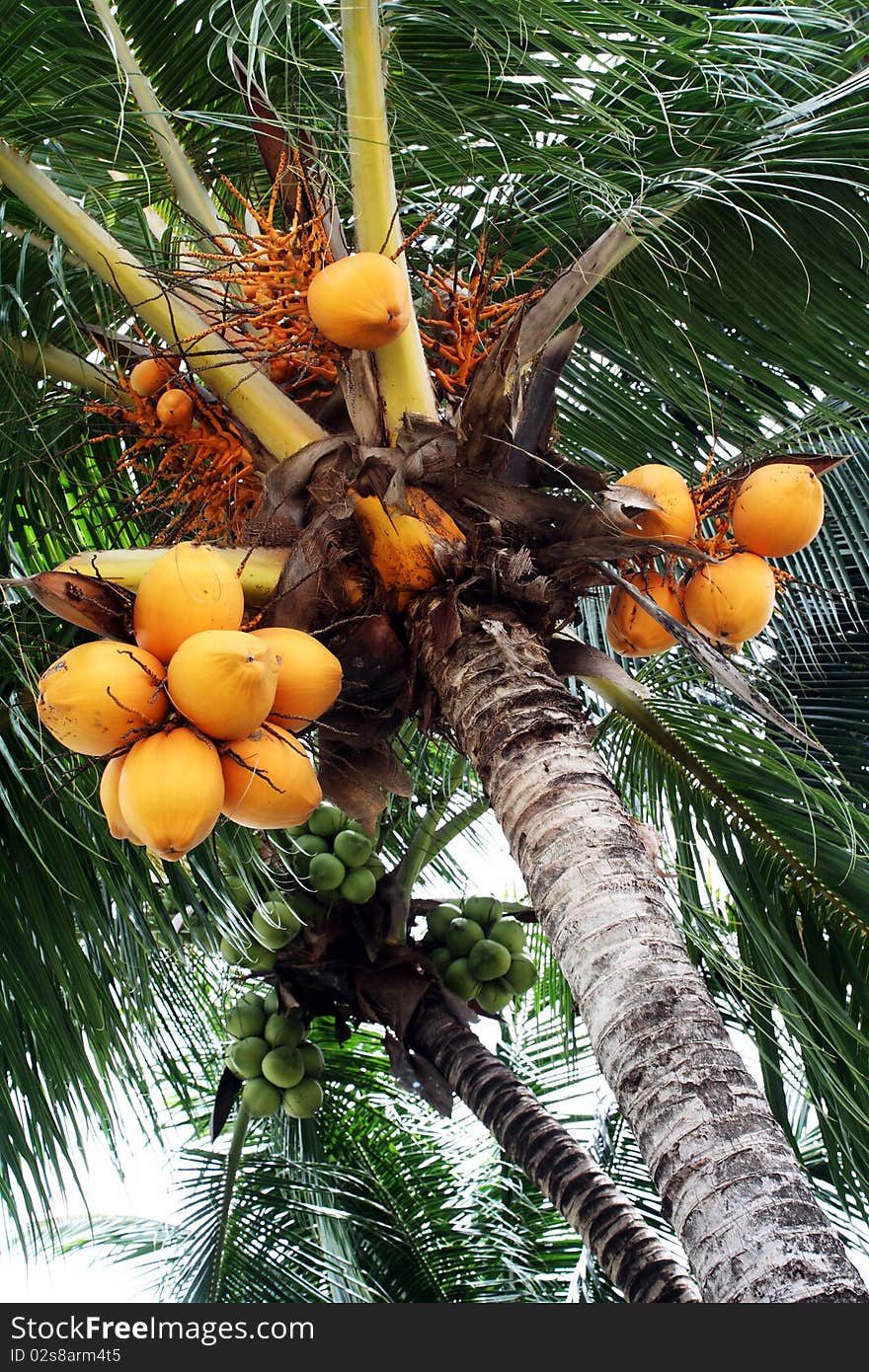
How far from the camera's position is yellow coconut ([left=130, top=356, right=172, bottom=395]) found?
2.15 metres

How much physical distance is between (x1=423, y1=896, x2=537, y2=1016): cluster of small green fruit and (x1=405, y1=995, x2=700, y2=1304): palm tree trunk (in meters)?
0.14

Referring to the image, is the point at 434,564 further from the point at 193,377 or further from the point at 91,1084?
the point at 91,1084

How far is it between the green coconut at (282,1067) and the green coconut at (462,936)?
1.86 ft

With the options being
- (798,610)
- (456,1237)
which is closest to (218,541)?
(798,610)

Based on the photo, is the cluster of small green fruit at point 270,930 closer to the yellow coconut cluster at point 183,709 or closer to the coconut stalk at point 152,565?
the coconut stalk at point 152,565

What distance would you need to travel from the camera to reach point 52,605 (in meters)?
1.50

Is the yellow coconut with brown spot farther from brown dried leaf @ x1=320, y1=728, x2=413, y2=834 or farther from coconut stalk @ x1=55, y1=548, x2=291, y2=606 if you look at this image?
brown dried leaf @ x1=320, y1=728, x2=413, y2=834

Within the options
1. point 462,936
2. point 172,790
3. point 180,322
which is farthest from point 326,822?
point 172,790

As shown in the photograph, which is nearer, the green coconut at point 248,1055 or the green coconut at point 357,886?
the green coconut at point 357,886

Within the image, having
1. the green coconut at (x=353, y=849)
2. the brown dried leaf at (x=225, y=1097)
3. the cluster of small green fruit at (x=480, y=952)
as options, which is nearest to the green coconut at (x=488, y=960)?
the cluster of small green fruit at (x=480, y=952)

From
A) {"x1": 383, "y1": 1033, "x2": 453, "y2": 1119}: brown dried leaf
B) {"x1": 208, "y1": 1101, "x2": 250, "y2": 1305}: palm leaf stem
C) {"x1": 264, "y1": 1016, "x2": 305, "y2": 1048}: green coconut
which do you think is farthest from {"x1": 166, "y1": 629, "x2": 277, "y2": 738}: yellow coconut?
{"x1": 208, "y1": 1101, "x2": 250, "y2": 1305}: palm leaf stem

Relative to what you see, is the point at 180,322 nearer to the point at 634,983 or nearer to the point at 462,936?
the point at 634,983

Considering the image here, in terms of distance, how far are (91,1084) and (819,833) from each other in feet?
5.60

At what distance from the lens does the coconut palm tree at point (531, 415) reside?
58.9 inches
